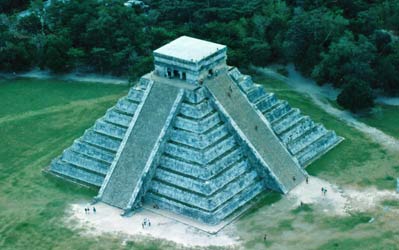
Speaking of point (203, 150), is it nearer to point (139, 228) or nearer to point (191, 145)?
point (191, 145)

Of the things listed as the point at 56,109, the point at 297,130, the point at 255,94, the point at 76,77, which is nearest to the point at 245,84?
the point at 255,94

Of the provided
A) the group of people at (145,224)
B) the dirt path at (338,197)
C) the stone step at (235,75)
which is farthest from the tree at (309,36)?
the group of people at (145,224)

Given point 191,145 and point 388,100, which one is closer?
point 191,145

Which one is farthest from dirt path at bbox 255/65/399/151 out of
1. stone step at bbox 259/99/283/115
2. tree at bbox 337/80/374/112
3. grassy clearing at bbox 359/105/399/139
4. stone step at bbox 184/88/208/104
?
stone step at bbox 184/88/208/104

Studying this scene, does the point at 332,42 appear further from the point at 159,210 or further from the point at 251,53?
the point at 159,210

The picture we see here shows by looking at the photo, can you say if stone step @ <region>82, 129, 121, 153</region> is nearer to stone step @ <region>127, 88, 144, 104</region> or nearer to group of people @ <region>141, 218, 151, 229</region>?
stone step @ <region>127, 88, 144, 104</region>

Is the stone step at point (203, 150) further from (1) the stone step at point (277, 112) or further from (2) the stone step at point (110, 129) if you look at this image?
(1) the stone step at point (277, 112)

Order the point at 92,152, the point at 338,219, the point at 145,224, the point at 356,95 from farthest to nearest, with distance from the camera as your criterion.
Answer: the point at 356,95 < the point at 92,152 < the point at 145,224 < the point at 338,219
